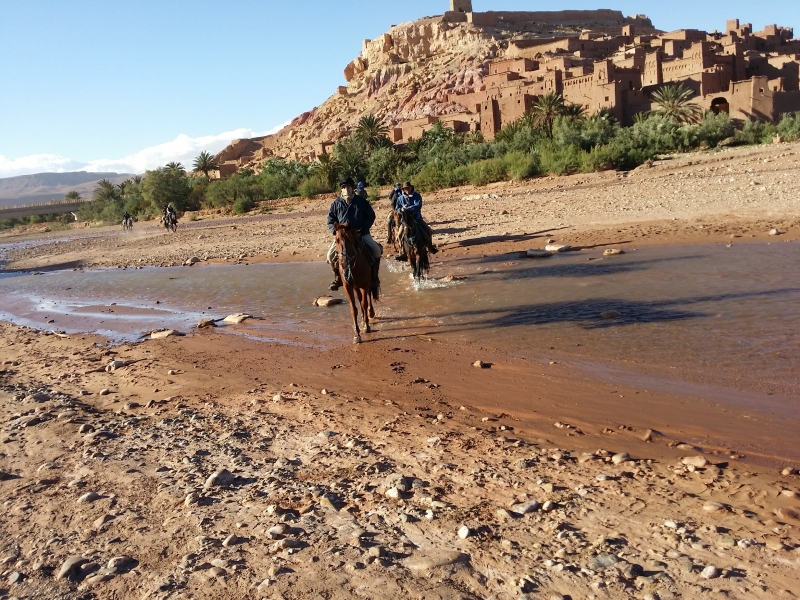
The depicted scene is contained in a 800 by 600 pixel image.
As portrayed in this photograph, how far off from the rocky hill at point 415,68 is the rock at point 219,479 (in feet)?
260

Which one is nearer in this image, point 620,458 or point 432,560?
point 432,560

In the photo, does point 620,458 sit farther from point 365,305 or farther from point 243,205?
point 243,205

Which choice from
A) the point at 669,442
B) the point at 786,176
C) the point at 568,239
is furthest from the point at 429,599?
the point at 786,176

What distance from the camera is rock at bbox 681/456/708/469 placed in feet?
14.6

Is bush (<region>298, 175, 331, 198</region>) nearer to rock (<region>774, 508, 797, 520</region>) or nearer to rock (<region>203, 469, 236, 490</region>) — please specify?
rock (<region>203, 469, 236, 490</region>)

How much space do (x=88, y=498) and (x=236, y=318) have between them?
684 centimetres

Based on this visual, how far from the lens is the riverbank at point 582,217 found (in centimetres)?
1575

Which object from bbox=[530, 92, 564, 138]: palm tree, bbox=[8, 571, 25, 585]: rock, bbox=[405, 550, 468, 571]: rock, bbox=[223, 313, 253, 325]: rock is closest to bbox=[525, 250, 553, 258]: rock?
bbox=[223, 313, 253, 325]: rock

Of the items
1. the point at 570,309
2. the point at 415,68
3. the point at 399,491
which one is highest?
the point at 415,68

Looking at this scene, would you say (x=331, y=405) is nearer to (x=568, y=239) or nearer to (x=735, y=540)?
(x=735, y=540)

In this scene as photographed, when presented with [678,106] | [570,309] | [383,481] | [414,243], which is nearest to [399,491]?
[383,481]

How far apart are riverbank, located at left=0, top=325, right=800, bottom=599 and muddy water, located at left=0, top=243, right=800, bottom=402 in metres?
0.98

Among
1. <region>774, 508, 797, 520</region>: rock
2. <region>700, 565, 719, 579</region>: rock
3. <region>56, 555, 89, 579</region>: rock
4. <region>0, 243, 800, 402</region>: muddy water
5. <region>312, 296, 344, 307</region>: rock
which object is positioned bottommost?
<region>0, 243, 800, 402</region>: muddy water

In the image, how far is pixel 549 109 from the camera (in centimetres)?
4556
